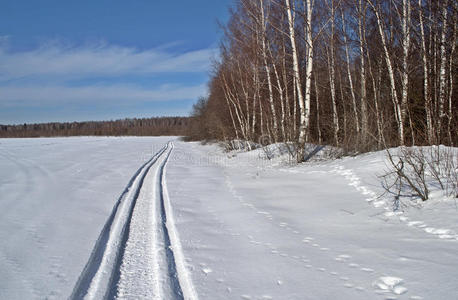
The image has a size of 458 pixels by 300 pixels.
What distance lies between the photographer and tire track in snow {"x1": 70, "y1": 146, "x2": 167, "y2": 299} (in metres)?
2.54

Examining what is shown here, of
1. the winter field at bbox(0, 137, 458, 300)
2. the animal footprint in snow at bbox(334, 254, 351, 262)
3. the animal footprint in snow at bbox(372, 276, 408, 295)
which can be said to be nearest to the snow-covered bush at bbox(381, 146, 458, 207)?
the winter field at bbox(0, 137, 458, 300)

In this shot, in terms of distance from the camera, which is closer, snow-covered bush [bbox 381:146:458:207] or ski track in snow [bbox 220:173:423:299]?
ski track in snow [bbox 220:173:423:299]

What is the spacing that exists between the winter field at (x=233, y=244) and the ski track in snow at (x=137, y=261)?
0.05 feet

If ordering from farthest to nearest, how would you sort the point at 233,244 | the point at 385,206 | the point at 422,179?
the point at 385,206 → the point at 422,179 → the point at 233,244

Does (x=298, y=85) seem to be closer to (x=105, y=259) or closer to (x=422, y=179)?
(x=422, y=179)

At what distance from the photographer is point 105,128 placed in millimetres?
128125

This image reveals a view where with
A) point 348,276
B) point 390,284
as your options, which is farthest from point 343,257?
point 390,284

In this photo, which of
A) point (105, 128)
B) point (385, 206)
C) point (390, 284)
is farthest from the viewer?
point (105, 128)

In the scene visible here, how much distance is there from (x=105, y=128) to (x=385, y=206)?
13900 centimetres

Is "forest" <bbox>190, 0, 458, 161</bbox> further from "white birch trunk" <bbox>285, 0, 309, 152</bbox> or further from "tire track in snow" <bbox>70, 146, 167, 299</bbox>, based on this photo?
"tire track in snow" <bbox>70, 146, 167, 299</bbox>

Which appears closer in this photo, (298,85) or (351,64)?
(298,85)

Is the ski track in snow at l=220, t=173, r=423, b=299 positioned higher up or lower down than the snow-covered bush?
lower down

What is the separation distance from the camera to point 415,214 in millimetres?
4066

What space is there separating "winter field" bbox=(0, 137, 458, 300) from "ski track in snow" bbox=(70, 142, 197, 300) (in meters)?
0.01
